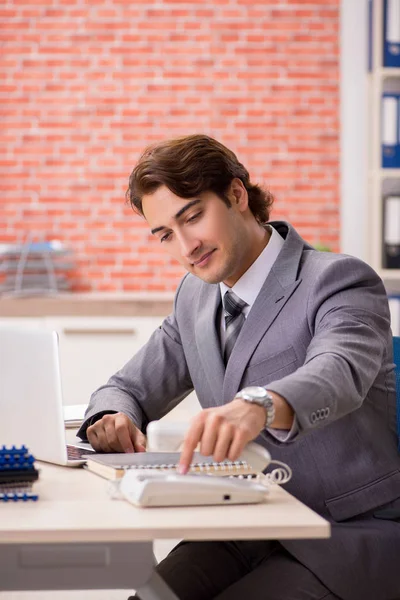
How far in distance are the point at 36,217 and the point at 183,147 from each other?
9.39 ft

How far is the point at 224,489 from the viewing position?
119 cm

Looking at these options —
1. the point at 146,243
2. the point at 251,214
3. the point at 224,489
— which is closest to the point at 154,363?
the point at 251,214

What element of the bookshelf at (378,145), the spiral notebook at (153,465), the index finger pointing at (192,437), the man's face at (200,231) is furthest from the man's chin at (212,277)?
the bookshelf at (378,145)

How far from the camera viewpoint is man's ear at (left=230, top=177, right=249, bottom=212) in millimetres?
1846

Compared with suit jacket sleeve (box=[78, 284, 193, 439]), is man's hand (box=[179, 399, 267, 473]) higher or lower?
higher

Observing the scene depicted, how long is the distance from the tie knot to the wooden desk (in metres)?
0.62

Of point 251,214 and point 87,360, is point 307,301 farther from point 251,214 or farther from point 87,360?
point 87,360

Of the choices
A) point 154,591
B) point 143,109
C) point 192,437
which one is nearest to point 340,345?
point 192,437

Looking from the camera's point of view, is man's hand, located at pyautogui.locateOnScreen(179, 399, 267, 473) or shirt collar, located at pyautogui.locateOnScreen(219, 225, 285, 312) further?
shirt collar, located at pyautogui.locateOnScreen(219, 225, 285, 312)

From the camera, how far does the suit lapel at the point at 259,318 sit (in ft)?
5.38

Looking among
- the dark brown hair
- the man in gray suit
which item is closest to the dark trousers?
the man in gray suit

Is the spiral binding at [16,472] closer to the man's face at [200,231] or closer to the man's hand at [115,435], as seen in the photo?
the man's hand at [115,435]

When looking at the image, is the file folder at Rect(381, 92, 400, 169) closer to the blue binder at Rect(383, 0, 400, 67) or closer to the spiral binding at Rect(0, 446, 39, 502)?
the blue binder at Rect(383, 0, 400, 67)

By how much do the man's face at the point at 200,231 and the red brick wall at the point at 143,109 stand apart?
2745 mm
